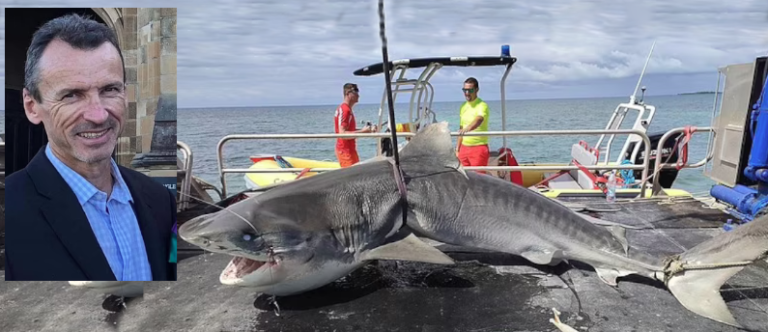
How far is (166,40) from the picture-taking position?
3.19 m

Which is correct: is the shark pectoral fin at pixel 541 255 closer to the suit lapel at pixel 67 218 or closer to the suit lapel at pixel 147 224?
the suit lapel at pixel 147 224

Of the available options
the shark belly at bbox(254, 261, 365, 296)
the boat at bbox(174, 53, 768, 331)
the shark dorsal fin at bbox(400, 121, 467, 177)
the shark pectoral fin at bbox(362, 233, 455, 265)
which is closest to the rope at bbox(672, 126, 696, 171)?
the boat at bbox(174, 53, 768, 331)

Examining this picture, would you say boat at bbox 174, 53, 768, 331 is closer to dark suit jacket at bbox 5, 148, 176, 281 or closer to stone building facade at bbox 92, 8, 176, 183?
dark suit jacket at bbox 5, 148, 176, 281

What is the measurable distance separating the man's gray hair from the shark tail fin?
3795 millimetres

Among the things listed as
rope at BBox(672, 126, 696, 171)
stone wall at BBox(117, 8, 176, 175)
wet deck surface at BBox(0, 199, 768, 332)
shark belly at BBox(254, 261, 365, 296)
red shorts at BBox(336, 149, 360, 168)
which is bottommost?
wet deck surface at BBox(0, 199, 768, 332)

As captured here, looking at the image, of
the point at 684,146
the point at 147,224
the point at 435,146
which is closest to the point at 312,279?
the point at 147,224

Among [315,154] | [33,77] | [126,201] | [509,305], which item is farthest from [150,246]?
[315,154]

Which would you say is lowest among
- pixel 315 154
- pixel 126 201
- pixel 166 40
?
pixel 315 154

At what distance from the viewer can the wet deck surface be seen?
3.14m

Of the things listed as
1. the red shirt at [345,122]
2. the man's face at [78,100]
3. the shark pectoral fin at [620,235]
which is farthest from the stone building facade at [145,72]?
the red shirt at [345,122]

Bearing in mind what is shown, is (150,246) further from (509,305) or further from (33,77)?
(509,305)

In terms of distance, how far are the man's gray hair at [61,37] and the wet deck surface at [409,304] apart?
143cm

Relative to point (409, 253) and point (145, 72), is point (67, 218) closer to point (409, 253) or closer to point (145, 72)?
point (145, 72)

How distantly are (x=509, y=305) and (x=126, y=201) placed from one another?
2.43 metres
